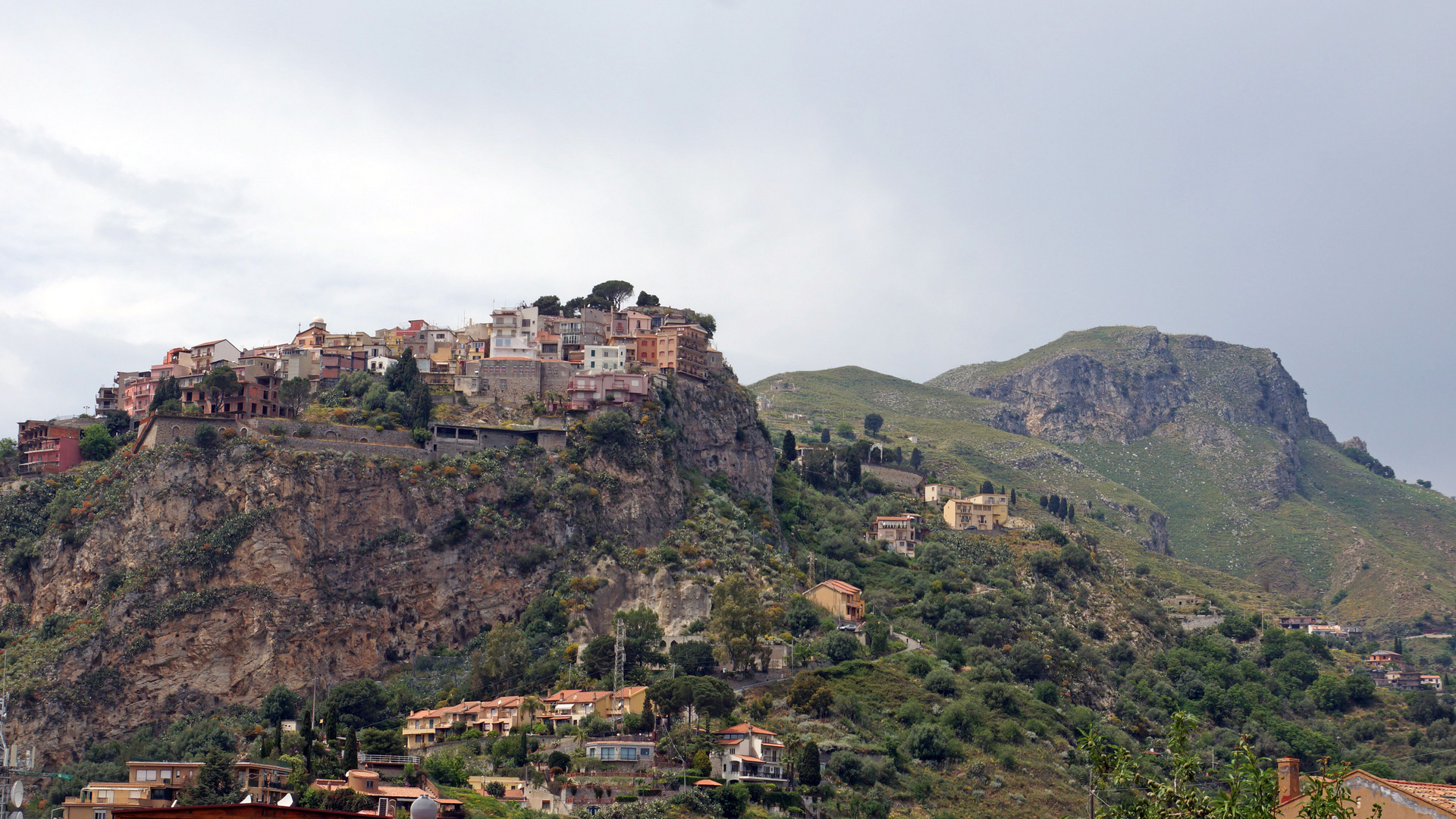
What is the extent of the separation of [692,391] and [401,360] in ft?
66.2

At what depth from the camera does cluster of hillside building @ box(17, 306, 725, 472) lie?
8831 centimetres

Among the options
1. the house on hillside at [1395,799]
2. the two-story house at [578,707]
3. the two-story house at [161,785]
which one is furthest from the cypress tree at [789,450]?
the house on hillside at [1395,799]

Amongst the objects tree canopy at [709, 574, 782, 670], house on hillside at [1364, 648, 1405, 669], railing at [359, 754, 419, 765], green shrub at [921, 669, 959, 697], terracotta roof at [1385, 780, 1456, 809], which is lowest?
railing at [359, 754, 419, 765]

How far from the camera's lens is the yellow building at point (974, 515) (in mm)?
118750

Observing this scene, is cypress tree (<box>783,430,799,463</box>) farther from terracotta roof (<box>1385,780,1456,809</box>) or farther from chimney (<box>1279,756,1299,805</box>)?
terracotta roof (<box>1385,780,1456,809</box>)

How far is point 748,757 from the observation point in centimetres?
6556

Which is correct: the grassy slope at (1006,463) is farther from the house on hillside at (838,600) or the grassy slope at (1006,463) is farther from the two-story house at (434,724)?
the two-story house at (434,724)

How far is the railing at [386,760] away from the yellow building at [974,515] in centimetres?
6345

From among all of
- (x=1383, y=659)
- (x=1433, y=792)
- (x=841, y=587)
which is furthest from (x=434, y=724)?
(x=1383, y=659)

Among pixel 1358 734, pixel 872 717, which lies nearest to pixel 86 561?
pixel 872 717

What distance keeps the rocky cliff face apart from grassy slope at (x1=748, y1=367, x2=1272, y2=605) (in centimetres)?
6222

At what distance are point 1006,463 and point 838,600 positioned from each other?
92593 millimetres

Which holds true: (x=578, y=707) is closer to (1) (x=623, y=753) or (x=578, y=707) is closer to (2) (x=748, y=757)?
(1) (x=623, y=753)

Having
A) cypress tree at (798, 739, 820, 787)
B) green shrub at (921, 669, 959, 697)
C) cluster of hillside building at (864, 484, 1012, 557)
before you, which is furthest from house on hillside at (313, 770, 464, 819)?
cluster of hillside building at (864, 484, 1012, 557)
